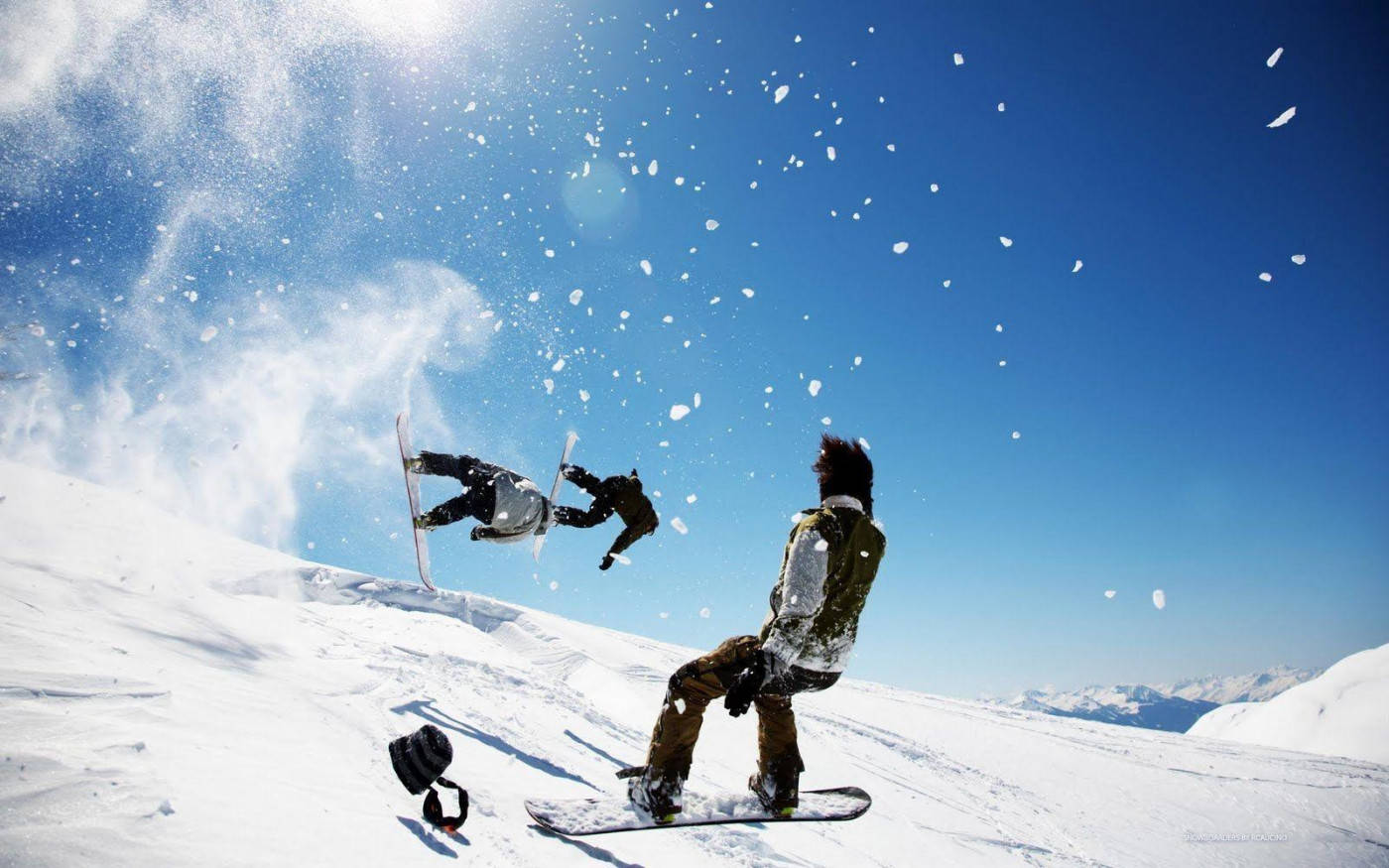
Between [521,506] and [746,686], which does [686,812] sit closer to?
[746,686]

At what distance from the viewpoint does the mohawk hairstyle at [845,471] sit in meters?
4.25

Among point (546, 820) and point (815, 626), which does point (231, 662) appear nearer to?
point (546, 820)

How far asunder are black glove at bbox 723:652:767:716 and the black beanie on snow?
5.24 ft

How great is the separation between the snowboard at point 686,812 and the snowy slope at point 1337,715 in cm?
4544

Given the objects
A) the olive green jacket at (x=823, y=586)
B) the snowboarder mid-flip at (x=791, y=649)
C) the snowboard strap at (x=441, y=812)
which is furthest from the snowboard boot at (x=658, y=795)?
the snowboard strap at (x=441, y=812)

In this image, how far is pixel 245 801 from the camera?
8.73 feet

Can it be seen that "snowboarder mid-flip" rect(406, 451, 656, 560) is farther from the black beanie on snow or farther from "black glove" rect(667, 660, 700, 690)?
the black beanie on snow

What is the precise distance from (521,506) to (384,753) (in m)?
2.06

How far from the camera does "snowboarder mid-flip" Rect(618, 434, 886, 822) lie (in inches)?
148

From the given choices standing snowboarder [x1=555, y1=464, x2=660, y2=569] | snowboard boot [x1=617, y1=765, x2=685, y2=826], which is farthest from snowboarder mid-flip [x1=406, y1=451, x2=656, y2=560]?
snowboard boot [x1=617, y1=765, x2=685, y2=826]

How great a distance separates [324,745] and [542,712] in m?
4.83

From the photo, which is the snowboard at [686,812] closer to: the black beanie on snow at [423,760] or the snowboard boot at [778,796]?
the snowboard boot at [778,796]

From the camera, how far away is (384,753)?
433 cm

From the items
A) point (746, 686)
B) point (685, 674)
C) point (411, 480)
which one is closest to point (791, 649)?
point (746, 686)
